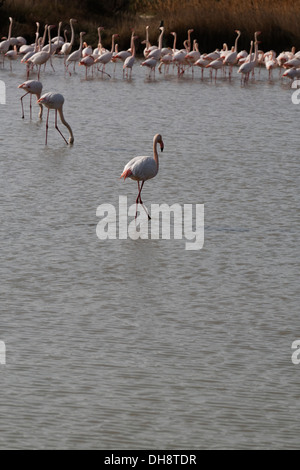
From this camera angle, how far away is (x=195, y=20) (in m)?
28.9

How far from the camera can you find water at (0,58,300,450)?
5027 millimetres

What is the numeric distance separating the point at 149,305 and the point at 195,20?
75.6 ft

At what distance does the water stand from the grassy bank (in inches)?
600

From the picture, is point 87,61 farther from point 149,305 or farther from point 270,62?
point 149,305

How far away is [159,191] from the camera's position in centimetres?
1077
